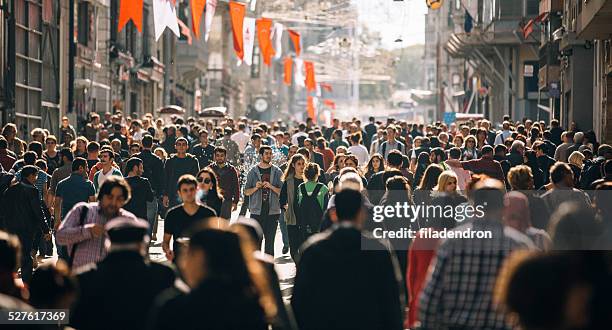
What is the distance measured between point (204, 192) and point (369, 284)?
6.74m

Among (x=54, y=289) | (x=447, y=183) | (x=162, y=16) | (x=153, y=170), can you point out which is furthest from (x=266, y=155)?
(x=162, y=16)

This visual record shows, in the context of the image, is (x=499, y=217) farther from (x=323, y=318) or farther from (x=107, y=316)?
(x=107, y=316)

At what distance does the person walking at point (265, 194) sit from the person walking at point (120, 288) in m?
10.5

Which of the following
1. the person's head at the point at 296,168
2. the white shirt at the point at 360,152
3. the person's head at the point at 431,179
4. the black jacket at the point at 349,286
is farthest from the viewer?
the white shirt at the point at 360,152

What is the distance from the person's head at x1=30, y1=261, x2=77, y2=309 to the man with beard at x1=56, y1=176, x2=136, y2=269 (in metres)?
3.40

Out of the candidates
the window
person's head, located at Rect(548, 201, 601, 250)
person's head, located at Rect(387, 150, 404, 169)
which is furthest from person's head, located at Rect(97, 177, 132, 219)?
the window

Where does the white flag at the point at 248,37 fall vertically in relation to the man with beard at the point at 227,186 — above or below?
above

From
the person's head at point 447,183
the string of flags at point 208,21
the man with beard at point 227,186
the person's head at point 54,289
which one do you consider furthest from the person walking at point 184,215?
the string of flags at point 208,21

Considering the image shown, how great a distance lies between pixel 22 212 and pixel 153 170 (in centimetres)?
522

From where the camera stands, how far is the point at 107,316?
7.18 m

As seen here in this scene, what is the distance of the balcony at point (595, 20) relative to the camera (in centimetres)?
2398

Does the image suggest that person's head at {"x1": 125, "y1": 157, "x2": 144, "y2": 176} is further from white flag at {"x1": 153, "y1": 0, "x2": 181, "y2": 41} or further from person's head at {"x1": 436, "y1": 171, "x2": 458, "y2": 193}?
white flag at {"x1": 153, "y1": 0, "x2": 181, "y2": 41}

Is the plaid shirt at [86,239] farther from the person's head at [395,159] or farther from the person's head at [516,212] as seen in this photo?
the person's head at [395,159]

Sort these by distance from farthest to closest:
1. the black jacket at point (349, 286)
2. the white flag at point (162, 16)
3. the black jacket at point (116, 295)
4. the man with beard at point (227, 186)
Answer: the white flag at point (162, 16)
the man with beard at point (227, 186)
the black jacket at point (349, 286)
the black jacket at point (116, 295)
